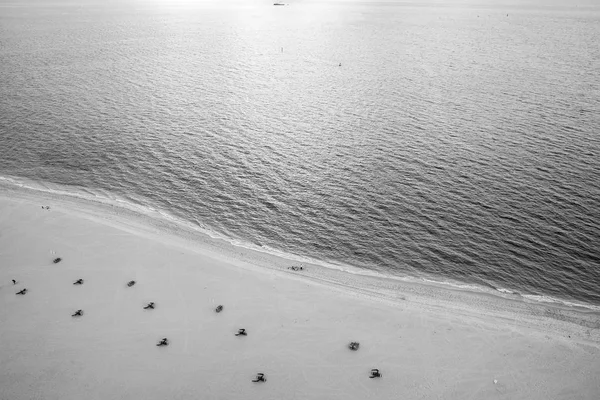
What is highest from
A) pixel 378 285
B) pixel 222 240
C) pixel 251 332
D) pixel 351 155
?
pixel 351 155

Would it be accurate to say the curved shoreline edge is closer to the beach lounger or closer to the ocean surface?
the ocean surface

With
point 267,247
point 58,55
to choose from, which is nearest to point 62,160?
point 267,247

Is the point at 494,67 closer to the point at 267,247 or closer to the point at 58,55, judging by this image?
the point at 267,247

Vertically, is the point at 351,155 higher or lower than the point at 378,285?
higher

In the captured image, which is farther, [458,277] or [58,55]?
[58,55]

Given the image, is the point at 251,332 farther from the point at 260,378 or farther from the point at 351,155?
the point at 351,155

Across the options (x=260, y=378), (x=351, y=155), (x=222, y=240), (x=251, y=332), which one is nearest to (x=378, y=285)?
(x=251, y=332)
